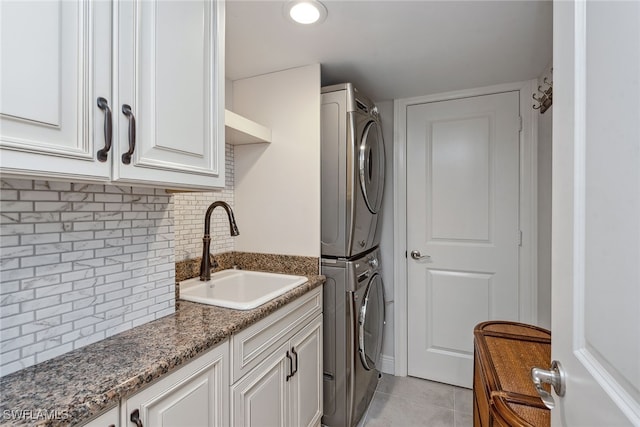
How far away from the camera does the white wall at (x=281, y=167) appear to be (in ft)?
5.90

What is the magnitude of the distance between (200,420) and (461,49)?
80.4 inches

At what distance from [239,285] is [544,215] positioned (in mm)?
1915

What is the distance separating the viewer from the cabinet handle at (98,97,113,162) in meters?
0.74

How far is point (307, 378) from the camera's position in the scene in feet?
5.20

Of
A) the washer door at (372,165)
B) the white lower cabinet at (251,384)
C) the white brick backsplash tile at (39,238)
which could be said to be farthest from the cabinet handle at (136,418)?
the washer door at (372,165)

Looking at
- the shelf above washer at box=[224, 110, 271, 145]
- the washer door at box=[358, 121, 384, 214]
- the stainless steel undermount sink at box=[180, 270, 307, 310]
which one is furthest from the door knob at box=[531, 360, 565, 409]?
the shelf above washer at box=[224, 110, 271, 145]

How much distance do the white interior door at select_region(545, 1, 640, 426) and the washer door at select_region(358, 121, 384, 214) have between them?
1226 mm

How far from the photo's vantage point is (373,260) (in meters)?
2.17

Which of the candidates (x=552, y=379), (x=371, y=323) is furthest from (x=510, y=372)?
(x=371, y=323)

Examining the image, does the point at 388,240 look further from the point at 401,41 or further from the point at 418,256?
the point at 401,41

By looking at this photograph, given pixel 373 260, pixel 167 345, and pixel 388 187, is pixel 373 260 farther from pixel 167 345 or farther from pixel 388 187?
pixel 167 345

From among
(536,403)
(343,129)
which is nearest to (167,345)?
(536,403)

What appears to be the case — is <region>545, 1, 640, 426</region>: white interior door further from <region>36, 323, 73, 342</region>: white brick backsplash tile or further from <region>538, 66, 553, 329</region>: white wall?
<region>538, 66, 553, 329</region>: white wall

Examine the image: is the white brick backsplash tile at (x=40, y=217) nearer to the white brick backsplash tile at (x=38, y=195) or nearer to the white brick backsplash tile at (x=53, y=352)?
the white brick backsplash tile at (x=38, y=195)
